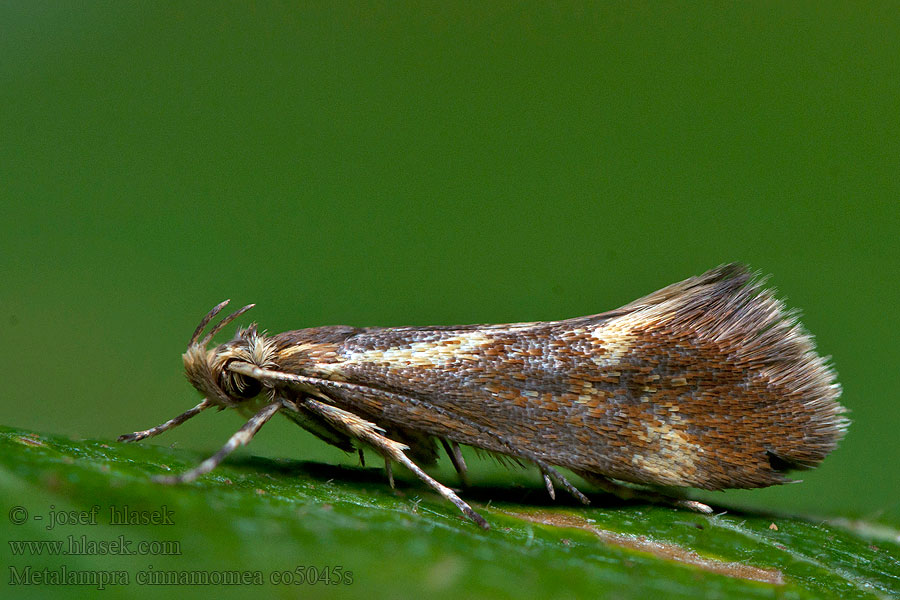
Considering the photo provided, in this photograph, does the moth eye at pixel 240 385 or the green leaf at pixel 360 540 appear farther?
the moth eye at pixel 240 385

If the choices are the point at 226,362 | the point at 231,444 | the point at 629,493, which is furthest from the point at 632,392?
the point at 226,362

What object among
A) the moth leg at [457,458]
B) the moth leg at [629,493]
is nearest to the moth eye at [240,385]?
the moth leg at [457,458]

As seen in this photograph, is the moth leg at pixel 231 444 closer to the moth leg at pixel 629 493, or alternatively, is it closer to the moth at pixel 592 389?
the moth at pixel 592 389

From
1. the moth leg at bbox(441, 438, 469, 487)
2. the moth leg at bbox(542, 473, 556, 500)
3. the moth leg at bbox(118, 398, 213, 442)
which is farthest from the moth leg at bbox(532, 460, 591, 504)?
the moth leg at bbox(118, 398, 213, 442)

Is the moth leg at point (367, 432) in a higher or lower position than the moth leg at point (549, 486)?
higher

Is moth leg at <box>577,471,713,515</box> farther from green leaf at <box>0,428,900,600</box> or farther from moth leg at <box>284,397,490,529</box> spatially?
moth leg at <box>284,397,490,529</box>

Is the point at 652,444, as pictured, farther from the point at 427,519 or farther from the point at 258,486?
the point at 258,486

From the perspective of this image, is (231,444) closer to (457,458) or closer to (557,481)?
(457,458)
